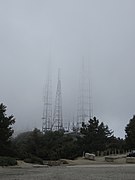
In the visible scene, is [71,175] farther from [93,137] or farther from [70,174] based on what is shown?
[93,137]

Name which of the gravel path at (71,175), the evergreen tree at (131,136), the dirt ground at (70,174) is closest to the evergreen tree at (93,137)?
the evergreen tree at (131,136)

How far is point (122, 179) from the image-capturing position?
23.5m

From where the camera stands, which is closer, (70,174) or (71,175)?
(71,175)

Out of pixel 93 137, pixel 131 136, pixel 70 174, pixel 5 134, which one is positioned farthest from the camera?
pixel 131 136

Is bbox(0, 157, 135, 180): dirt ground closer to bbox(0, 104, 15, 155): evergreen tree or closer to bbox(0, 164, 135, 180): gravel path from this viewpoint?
bbox(0, 164, 135, 180): gravel path

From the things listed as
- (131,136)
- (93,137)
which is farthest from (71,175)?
(131,136)

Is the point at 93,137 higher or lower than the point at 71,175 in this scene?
higher

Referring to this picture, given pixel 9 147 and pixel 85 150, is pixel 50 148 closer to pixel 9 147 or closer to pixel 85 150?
pixel 85 150

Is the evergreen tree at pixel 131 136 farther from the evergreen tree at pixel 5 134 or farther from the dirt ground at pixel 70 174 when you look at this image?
the dirt ground at pixel 70 174

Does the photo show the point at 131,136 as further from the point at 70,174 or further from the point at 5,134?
the point at 70,174

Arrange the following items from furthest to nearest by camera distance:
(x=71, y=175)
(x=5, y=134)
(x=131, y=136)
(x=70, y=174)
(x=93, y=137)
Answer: (x=131, y=136), (x=93, y=137), (x=5, y=134), (x=70, y=174), (x=71, y=175)

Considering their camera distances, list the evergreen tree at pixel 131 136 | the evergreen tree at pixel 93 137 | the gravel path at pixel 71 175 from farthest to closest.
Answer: the evergreen tree at pixel 131 136, the evergreen tree at pixel 93 137, the gravel path at pixel 71 175

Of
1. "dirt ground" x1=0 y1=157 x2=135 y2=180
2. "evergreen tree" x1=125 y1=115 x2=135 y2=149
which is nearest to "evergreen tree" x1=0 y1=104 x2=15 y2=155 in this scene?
"dirt ground" x1=0 y1=157 x2=135 y2=180

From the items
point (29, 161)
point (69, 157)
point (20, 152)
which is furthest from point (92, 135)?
point (29, 161)
